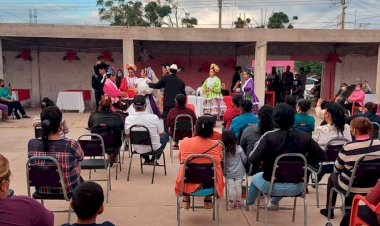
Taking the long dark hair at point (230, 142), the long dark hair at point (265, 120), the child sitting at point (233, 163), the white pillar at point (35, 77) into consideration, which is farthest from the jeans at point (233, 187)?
the white pillar at point (35, 77)

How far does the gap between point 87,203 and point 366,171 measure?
96.4 inches

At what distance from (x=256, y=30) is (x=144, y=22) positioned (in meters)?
24.7

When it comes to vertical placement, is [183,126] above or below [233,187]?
above

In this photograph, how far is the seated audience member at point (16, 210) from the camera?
2000mm

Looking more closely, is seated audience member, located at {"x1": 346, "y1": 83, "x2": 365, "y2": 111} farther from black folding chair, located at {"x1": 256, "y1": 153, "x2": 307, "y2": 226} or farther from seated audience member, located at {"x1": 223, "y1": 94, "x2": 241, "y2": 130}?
black folding chair, located at {"x1": 256, "y1": 153, "x2": 307, "y2": 226}

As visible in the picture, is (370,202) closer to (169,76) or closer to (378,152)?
(378,152)

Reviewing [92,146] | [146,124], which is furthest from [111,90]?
[92,146]

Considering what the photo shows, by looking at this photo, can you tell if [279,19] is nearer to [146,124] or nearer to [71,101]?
[71,101]

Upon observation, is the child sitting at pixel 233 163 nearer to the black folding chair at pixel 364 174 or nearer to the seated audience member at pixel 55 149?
the black folding chair at pixel 364 174

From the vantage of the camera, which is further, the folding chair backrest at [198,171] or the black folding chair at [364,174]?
the folding chair backrest at [198,171]

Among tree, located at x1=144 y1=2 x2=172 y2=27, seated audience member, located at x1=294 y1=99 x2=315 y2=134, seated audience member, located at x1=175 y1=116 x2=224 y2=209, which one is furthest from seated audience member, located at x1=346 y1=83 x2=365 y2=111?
tree, located at x1=144 y1=2 x2=172 y2=27

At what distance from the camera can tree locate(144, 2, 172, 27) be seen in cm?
3472

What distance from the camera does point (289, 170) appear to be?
3387 mm

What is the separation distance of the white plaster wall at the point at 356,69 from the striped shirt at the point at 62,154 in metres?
14.6
